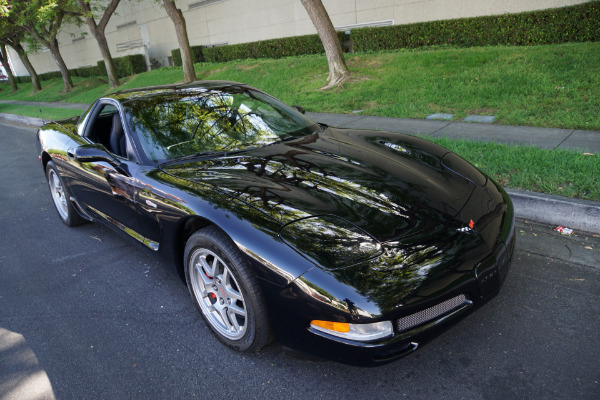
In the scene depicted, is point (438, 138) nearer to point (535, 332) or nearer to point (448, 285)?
point (535, 332)

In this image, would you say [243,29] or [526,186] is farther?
[243,29]

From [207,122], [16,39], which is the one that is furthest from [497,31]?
[16,39]

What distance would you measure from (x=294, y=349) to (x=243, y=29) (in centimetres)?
2158

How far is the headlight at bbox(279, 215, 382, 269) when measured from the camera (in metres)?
2.06

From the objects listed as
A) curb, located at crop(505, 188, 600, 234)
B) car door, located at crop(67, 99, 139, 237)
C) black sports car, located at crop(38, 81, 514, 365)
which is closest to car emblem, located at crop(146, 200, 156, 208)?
black sports car, located at crop(38, 81, 514, 365)

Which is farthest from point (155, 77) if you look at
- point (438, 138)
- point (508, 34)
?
point (438, 138)

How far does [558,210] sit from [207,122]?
2985 millimetres

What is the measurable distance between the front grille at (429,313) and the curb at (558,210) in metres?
2.09

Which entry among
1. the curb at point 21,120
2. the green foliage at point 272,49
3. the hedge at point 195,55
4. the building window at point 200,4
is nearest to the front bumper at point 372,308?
the curb at point 21,120

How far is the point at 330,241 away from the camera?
215 centimetres

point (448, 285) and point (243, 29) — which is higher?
point (243, 29)

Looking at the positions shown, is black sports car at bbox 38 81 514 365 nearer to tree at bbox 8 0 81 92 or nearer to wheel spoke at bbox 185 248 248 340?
wheel spoke at bbox 185 248 248 340

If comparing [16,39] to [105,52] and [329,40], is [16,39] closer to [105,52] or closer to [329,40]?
[105,52]

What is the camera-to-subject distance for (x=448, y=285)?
6.70ft
